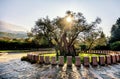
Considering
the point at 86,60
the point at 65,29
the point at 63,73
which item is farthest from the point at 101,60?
the point at 65,29

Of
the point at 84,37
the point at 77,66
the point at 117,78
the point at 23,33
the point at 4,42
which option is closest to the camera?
the point at 117,78

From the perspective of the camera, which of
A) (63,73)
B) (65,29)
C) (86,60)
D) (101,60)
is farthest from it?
(65,29)

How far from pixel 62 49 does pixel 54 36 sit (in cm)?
208

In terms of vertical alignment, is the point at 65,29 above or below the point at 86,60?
above

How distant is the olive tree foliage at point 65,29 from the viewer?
21.0 meters

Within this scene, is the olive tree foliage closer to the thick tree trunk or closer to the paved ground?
the thick tree trunk

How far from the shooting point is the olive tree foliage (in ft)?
68.8

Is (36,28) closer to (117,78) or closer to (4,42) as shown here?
(117,78)

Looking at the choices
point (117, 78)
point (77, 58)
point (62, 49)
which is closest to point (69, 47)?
point (62, 49)

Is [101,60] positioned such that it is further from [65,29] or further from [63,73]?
[65,29]

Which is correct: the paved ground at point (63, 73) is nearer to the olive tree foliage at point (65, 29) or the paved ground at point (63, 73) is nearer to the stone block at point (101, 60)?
the stone block at point (101, 60)

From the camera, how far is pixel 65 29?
21.0 metres

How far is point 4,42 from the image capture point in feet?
143

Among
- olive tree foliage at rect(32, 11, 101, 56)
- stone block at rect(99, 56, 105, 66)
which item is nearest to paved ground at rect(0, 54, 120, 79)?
stone block at rect(99, 56, 105, 66)
